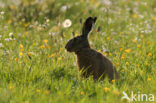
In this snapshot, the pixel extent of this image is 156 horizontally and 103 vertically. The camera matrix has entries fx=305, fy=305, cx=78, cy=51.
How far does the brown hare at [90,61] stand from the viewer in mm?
4523

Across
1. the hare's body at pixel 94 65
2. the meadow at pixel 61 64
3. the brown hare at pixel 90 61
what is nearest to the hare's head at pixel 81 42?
the brown hare at pixel 90 61

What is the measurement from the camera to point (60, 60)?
4.83 meters

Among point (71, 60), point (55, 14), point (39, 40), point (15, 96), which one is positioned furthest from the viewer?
point (55, 14)

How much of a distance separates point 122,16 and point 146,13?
840 millimetres

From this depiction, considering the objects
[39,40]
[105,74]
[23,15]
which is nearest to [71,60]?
[105,74]

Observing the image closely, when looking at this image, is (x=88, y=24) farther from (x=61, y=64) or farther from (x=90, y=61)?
(x=61, y=64)

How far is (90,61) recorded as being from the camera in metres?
4.53

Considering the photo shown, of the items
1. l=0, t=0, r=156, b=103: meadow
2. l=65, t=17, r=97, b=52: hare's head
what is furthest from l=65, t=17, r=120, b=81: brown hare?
l=0, t=0, r=156, b=103: meadow

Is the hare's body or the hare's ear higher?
the hare's ear

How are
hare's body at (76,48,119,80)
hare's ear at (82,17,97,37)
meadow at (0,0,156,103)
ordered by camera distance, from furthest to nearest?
hare's ear at (82,17,97,37)
hare's body at (76,48,119,80)
meadow at (0,0,156,103)

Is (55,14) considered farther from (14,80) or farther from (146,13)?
(14,80)

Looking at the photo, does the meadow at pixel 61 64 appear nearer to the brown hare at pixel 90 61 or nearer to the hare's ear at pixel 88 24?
the brown hare at pixel 90 61

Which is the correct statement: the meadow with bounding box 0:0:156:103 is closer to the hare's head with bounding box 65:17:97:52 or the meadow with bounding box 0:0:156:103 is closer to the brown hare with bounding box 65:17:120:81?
the brown hare with bounding box 65:17:120:81

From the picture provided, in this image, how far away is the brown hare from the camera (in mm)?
4523
